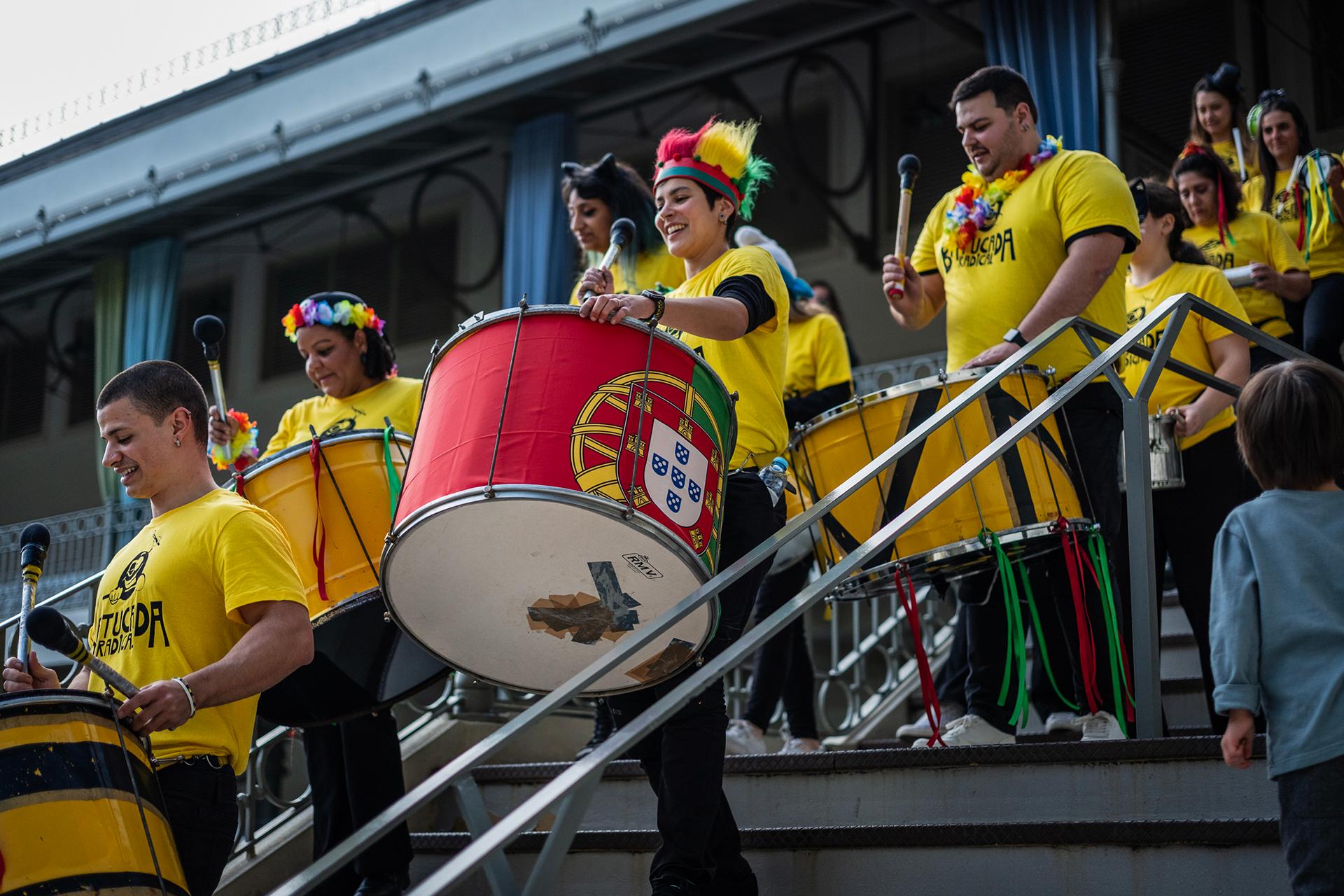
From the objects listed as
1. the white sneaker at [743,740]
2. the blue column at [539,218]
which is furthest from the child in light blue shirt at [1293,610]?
the blue column at [539,218]

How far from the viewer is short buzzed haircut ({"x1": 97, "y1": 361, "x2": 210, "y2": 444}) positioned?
309 centimetres

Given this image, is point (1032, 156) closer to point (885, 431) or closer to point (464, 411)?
point (885, 431)

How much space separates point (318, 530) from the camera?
3.72 metres

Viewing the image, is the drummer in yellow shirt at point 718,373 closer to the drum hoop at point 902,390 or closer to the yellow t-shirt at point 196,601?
the drum hoop at point 902,390

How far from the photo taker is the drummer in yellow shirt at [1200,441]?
4.15 meters

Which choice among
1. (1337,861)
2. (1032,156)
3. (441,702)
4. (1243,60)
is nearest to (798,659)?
(441,702)

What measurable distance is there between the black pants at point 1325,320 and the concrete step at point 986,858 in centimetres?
272

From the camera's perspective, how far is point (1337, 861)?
2.37 metres

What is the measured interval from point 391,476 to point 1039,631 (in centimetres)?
170

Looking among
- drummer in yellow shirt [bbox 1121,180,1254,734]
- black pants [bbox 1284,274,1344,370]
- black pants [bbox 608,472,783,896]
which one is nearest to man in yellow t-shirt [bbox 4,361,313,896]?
black pants [bbox 608,472,783,896]

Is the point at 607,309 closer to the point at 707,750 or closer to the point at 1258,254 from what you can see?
the point at 707,750

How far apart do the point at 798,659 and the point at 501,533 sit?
8.05 ft

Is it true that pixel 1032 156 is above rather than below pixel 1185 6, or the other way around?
below

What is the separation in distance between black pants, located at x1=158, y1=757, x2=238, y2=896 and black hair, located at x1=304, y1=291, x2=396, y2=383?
Result: 6.06 ft
